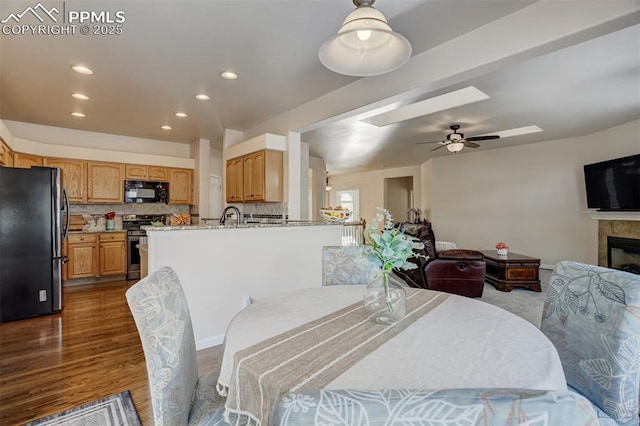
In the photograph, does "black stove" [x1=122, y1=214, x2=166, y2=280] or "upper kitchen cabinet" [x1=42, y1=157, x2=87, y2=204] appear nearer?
"upper kitchen cabinet" [x1=42, y1=157, x2=87, y2=204]

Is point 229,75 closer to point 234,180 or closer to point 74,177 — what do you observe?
point 234,180

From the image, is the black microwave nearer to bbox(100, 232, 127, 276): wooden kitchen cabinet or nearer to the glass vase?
bbox(100, 232, 127, 276): wooden kitchen cabinet

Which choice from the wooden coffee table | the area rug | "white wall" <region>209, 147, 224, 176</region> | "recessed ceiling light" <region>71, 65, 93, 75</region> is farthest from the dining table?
"white wall" <region>209, 147, 224, 176</region>

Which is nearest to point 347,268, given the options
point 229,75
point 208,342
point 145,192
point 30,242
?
point 208,342

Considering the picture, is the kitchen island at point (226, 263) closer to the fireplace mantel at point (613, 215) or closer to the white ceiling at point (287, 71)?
the white ceiling at point (287, 71)

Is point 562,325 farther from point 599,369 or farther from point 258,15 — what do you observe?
point 258,15

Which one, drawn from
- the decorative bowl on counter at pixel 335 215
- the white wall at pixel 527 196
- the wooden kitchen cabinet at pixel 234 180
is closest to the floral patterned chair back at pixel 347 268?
the decorative bowl on counter at pixel 335 215

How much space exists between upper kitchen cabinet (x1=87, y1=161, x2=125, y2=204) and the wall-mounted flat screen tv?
27.3 ft

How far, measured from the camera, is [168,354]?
1.05 m

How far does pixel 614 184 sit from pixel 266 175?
5.60 metres

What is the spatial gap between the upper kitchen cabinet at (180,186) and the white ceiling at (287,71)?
95 centimetres

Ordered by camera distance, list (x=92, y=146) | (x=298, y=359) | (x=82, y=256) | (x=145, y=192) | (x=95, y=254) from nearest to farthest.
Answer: (x=298, y=359) → (x=82, y=256) → (x=95, y=254) → (x=92, y=146) → (x=145, y=192)

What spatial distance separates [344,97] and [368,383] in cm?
304

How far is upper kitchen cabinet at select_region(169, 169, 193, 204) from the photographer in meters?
5.91
